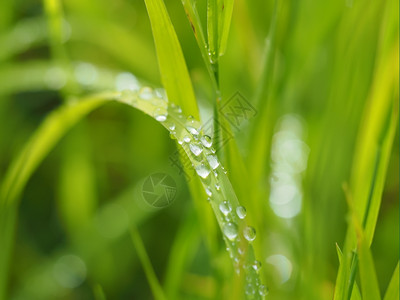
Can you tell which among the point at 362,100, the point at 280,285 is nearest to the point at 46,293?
the point at 280,285

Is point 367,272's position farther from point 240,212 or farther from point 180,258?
point 180,258

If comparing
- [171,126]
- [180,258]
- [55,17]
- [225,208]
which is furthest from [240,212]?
[55,17]

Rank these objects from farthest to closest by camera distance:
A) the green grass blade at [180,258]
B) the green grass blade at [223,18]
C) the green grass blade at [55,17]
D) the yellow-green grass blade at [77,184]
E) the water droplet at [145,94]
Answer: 1. the yellow-green grass blade at [77,184]
2. the green grass blade at [55,17]
3. the green grass blade at [180,258]
4. the water droplet at [145,94]
5. the green grass blade at [223,18]

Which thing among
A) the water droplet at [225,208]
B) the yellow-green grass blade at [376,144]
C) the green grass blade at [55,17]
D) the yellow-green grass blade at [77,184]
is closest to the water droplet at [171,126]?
the water droplet at [225,208]

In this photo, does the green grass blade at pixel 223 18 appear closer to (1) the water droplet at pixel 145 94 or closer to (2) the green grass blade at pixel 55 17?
(1) the water droplet at pixel 145 94

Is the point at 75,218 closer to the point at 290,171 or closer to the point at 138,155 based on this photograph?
the point at 138,155
